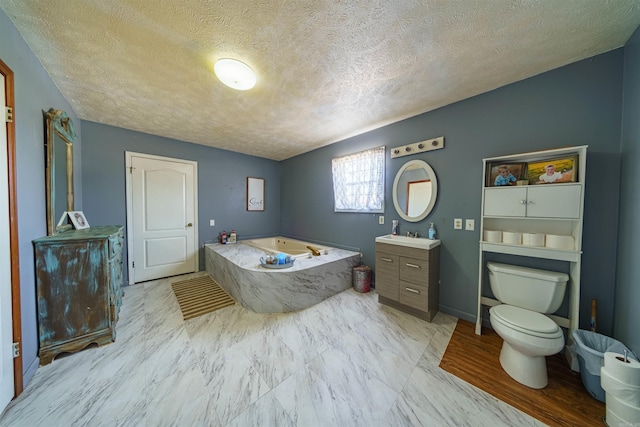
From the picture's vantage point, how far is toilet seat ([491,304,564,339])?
1.30m

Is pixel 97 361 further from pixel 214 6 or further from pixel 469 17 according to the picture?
pixel 469 17

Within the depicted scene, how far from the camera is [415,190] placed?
246 centimetres

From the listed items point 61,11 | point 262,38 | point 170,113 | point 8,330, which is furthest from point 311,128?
point 8,330

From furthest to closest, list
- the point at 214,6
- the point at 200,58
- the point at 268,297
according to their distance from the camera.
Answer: the point at 268,297 < the point at 200,58 < the point at 214,6

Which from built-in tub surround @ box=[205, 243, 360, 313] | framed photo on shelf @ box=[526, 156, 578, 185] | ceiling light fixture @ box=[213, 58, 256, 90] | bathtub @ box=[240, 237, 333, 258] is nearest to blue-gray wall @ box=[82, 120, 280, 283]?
bathtub @ box=[240, 237, 333, 258]

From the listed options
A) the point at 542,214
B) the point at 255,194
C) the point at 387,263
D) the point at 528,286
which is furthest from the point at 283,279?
the point at 255,194

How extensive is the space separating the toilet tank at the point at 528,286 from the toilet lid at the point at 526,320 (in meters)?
0.10

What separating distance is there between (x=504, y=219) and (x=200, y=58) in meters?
2.91

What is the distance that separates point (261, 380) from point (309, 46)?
2.30 metres

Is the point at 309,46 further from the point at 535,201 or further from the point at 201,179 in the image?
the point at 201,179

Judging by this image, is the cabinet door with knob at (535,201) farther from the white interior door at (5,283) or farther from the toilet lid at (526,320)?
the white interior door at (5,283)

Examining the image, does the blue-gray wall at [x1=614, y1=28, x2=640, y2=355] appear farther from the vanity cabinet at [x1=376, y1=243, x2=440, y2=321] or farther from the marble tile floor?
the vanity cabinet at [x1=376, y1=243, x2=440, y2=321]

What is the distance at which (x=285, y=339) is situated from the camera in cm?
179

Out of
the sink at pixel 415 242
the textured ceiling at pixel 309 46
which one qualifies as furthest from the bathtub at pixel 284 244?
the textured ceiling at pixel 309 46
